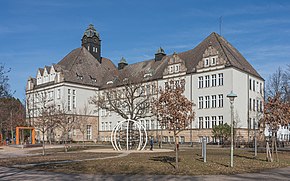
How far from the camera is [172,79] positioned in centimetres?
4322

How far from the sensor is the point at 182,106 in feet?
63.9

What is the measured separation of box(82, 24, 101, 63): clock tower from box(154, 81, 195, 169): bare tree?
66.5 metres

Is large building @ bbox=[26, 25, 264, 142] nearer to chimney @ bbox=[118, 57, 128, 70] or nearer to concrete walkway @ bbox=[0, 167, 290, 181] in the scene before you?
chimney @ bbox=[118, 57, 128, 70]

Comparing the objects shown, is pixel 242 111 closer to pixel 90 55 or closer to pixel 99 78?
pixel 99 78

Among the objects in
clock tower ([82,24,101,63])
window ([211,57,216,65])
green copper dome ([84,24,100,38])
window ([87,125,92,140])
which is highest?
green copper dome ([84,24,100,38])

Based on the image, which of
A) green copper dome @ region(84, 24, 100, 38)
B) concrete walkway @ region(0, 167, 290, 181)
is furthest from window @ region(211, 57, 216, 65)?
concrete walkway @ region(0, 167, 290, 181)

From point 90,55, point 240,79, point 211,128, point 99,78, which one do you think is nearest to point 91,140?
point 99,78

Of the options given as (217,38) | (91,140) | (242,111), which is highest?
(217,38)

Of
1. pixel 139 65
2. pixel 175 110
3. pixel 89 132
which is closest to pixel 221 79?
pixel 139 65

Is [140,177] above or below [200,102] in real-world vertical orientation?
below

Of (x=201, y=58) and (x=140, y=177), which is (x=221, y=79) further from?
(x=140, y=177)

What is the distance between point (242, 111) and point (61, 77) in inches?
1473

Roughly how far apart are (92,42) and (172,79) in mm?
46001

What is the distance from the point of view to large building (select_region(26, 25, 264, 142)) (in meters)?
55.2
